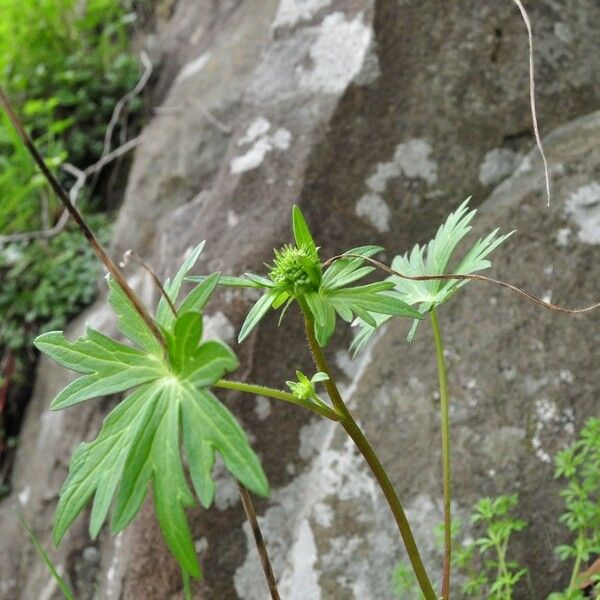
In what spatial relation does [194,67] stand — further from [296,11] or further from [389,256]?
[389,256]

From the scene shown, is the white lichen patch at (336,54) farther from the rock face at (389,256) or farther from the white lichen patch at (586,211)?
the white lichen patch at (586,211)

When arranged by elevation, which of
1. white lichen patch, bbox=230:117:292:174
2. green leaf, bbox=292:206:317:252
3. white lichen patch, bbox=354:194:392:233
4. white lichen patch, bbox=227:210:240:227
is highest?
green leaf, bbox=292:206:317:252

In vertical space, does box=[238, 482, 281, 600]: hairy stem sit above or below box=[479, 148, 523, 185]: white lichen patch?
above

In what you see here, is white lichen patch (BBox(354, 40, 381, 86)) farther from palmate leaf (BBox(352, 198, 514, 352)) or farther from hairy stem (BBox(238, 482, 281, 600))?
hairy stem (BBox(238, 482, 281, 600))

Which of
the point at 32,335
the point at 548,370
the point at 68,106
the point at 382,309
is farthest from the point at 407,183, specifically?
the point at 68,106

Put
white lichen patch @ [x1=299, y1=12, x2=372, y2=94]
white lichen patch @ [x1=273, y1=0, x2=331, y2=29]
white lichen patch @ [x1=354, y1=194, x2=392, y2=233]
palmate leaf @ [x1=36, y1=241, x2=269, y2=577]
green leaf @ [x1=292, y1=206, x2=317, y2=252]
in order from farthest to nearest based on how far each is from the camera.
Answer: white lichen patch @ [x1=273, y1=0, x2=331, y2=29]
white lichen patch @ [x1=299, y1=12, x2=372, y2=94]
white lichen patch @ [x1=354, y1=194, x2=392, y2=233]
green leaf @ [x1=292, y1=206, x2=317, y2=252]
palmate leaf @ [x1=36, y1=241, x2=269, y2=577]

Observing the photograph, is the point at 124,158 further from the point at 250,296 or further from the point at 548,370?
the point at 548,370

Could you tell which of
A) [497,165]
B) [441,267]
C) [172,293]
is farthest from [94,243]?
[497,165]

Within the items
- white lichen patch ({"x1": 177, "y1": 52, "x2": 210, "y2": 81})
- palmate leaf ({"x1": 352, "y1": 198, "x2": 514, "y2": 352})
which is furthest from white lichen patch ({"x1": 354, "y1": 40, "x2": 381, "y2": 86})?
white lichen patch ({"x1": 177, "y1": 52, "x2": 210, "y2": 81})

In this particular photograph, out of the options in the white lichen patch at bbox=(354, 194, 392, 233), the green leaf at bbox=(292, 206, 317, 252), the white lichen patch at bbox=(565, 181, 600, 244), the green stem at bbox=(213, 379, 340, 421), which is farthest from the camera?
the white lichen patch at bbox=(354, 194, 392, 233)
